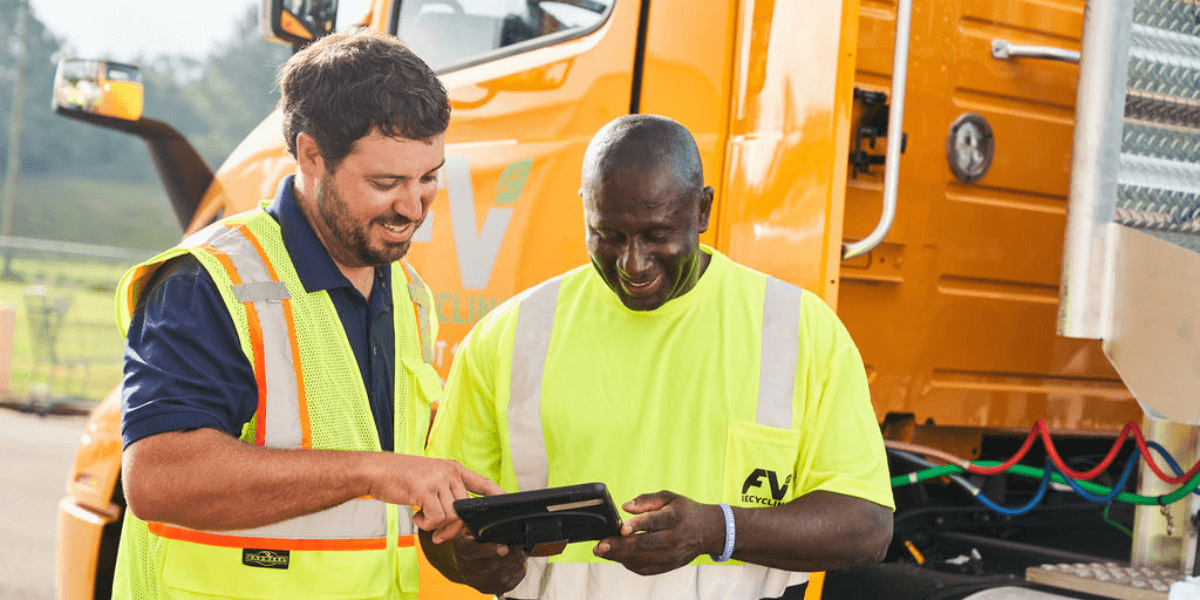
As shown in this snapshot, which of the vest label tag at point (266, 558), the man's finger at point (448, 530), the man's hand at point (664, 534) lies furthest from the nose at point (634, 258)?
the vest label tag at point (266, 558)

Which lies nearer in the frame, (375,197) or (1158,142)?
(375,197)

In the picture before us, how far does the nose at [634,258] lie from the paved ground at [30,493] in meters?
4.37

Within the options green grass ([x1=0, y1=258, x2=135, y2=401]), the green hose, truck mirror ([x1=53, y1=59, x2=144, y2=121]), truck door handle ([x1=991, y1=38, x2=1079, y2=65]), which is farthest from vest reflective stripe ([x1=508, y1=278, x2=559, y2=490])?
green grass ([x1=0, y1=258, x2=135, y2=401])

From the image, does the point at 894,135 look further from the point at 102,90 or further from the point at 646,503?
the point at 102,90

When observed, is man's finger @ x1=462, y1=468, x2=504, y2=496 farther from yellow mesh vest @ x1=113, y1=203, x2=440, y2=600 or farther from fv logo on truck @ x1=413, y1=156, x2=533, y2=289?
fv logo on truck @ x1=413, y1=156, x2=533, y2=289

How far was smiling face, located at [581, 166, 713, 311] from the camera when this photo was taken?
1.76 meters

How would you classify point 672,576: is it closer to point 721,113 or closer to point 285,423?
point 285,423

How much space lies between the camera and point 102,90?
3.67m

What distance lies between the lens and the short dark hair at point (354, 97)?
1.83 m

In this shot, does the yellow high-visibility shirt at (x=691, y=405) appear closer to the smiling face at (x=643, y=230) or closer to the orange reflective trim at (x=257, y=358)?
the smiling face at (x=643, y=230)

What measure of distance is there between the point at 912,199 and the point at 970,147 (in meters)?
0.24

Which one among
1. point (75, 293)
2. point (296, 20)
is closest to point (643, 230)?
point (296, 20)

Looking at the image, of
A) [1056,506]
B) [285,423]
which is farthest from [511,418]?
[1056,506]

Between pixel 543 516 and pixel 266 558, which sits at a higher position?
pixel 543 516
